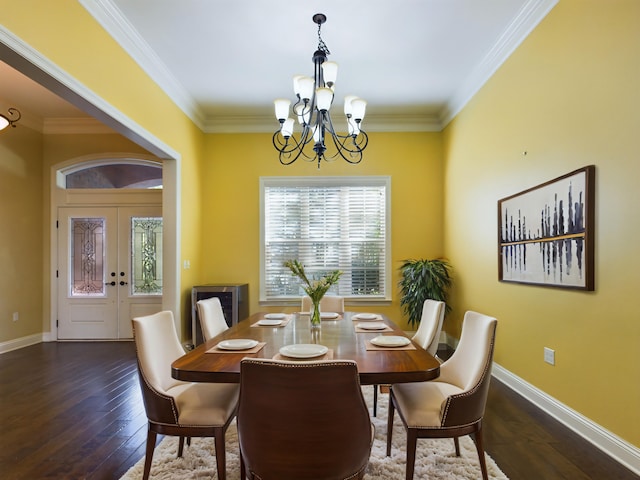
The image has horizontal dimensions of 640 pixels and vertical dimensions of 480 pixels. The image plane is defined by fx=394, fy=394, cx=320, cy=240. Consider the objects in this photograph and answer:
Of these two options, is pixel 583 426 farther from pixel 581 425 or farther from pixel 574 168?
pixel 574 168

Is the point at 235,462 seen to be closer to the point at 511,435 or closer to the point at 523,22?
the point at 511,435

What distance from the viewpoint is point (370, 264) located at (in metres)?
5.61

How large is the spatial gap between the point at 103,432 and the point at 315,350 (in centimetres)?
182

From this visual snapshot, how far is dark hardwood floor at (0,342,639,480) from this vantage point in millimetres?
2219

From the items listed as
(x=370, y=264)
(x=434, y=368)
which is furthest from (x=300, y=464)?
(x=370, y=264)

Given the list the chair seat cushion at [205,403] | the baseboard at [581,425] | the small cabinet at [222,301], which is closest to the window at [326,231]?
the small cabinet at [222,301]

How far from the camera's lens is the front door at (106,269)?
18.7ft

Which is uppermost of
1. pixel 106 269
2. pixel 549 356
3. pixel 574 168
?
pixel 574 168

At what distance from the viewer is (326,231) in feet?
18.5

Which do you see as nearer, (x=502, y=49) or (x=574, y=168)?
(x=574, y=168)

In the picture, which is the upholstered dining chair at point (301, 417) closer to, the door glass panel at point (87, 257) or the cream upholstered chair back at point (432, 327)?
the cream upholstered chair back at point (432, 327)

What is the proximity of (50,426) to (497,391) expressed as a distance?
3.60m

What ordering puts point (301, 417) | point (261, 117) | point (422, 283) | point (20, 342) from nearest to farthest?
point (301, 417) → point (422, 283) → point (20, 342) → point (261, 117)

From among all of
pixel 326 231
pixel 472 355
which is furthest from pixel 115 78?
pixel 472 355
